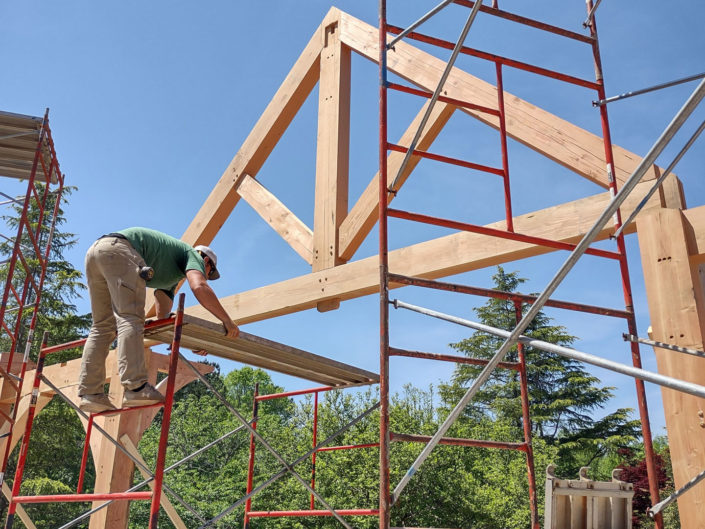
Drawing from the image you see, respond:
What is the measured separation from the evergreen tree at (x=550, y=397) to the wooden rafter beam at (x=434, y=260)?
17878 mm

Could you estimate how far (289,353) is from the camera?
3889 mm

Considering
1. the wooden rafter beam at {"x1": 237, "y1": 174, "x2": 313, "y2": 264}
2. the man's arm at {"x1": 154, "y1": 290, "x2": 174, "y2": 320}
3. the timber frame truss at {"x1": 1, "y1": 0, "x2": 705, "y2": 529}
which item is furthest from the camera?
the wooden rafter beam at {"x1": 237, "y1": 174, "x2": 313, "y2": 264}

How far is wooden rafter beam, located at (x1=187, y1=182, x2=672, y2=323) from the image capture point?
3.85 m

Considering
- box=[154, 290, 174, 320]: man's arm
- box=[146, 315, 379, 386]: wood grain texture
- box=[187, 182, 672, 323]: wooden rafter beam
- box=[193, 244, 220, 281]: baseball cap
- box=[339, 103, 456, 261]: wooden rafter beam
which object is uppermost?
box=[339, 103, 456, 261]: wooden rafter beam

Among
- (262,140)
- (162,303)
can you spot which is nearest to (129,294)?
(162,303)

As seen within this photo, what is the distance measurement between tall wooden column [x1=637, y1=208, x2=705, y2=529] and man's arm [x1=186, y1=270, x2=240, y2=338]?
221cm

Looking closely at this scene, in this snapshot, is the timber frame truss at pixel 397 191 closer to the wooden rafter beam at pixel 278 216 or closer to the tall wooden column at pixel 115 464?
the wooden rafter beam at pixel 278 216

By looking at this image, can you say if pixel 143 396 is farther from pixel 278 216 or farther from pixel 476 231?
pixel 278 216

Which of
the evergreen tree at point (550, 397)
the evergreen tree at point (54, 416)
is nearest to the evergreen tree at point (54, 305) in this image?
the evergreen tree at point (54, 416)

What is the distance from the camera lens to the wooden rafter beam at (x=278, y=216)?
18.3ft

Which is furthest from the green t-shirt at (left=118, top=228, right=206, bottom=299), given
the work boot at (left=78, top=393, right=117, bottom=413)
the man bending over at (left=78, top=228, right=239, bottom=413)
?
the work boot at (left=78, top=393, right=117, bottom=413)

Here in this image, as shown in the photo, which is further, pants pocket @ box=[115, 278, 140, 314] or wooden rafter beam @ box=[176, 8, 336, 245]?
wooden rafter beam @ box=[176, 8, 336, 245]

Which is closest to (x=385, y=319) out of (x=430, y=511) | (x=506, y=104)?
(x=506, y=104)

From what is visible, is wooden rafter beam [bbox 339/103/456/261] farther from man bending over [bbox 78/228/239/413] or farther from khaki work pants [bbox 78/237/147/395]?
khaki work pants [bbox 78/237/147/395]
